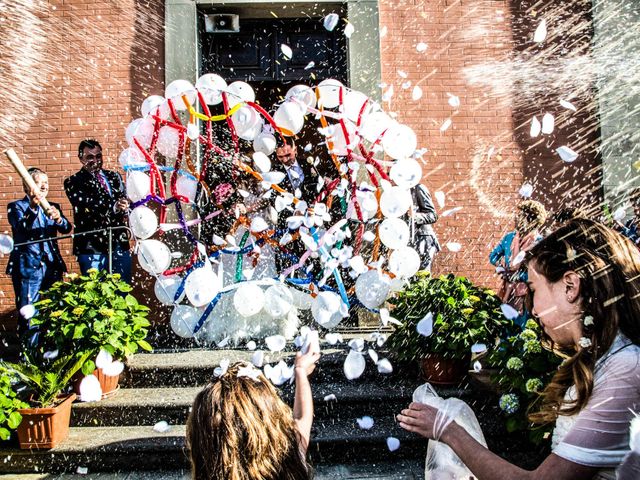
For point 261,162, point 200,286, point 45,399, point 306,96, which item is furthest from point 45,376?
point 306,96

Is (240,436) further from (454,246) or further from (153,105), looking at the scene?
(454,246)

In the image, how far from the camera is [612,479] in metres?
1.21

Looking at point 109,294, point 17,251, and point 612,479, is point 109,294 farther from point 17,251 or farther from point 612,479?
point 612,479

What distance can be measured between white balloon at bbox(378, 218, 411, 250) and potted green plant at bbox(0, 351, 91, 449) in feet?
7.54

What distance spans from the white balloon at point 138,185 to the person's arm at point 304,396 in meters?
2.35

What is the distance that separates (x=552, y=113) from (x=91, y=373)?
17.8 feet

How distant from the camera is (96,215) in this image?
4.94 meters

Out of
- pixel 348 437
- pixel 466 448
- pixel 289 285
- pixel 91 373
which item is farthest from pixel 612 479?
pixel 91 373

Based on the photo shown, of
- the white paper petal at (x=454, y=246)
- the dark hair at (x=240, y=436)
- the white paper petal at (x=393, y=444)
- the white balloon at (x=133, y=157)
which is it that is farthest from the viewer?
the white paper petal at (x=454, y=246)

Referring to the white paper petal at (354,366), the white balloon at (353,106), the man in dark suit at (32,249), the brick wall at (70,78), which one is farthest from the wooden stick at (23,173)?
the white paper petal at (354,366)

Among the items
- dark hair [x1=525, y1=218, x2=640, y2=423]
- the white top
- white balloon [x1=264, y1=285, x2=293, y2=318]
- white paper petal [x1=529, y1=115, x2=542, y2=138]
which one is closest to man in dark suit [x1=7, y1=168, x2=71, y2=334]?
white balloon [x1=264, y1=285, x2=293, y2=318]

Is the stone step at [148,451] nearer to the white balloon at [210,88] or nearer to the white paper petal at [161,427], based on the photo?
the white paper petal at [161,427]

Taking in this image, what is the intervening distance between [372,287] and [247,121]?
61.6 inches

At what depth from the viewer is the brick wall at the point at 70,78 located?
5715mm
